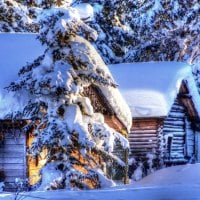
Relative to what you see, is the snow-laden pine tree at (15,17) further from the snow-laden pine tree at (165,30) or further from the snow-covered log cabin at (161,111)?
the snow-laden pine tree at (165,30)

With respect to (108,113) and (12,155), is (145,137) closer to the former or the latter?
(108,113)

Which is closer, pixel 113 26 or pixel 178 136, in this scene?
pixel 178 136

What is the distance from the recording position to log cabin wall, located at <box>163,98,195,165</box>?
25109 mm

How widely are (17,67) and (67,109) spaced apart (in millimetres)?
5147

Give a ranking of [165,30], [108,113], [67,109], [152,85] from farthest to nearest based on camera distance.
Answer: [165,30]
[152,85]
[108,113]
[67,109]

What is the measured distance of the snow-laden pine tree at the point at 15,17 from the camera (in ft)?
107

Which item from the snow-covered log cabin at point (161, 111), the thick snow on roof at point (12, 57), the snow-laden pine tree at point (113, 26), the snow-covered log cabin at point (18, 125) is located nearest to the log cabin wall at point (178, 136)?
the snow-covered log cabin at point (161, 111)

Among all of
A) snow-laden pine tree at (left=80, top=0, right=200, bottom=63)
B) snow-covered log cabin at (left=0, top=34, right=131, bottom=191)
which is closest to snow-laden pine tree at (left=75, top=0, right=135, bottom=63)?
snow-laden pine tree at (left=80, top=0, right=200, bottom=63)

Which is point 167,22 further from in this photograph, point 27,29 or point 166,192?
point 166,192

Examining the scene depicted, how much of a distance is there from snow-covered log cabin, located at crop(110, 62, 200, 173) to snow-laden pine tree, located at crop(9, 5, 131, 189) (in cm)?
871

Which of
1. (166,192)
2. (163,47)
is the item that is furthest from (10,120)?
(163,47)

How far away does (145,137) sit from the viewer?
23328mm

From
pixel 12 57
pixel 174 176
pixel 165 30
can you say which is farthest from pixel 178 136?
pixel 165 30

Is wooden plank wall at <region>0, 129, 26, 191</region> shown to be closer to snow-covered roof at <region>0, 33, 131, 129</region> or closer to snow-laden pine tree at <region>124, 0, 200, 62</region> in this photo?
snow-covered roof at <region>0, 33, 131, 129</region>
